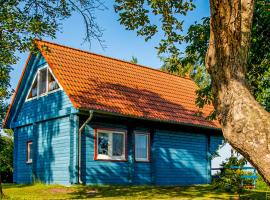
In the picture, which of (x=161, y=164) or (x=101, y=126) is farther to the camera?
(x=161, y=164)

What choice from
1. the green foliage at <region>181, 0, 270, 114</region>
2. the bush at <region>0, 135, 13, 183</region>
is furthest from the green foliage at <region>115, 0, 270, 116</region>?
the bush at <region>0, 135, 13, 183</region>

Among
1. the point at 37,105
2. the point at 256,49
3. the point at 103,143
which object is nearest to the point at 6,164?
the point at 37,105

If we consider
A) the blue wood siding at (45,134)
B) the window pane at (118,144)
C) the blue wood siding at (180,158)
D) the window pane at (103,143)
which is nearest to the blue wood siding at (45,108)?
the blue wood siding at (45,134)

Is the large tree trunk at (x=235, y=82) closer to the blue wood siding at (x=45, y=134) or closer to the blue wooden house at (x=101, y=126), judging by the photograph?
the blue wooden house at (x=101, y=126)

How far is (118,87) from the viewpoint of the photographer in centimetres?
2139

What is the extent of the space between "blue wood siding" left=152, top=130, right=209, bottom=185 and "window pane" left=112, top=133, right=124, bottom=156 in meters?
2.05

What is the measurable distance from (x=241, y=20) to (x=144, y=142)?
16.2 metres

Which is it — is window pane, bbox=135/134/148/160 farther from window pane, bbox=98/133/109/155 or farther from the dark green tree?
the dark green tree

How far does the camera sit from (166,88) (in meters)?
25.0

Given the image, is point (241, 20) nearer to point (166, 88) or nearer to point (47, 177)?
point (47, 177)

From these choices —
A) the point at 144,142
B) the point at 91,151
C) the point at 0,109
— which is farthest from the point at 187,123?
the point at 0,109

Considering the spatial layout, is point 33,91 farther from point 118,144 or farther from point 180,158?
point 180,158

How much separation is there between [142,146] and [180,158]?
106 inches

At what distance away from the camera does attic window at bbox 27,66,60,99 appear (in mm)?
20906
